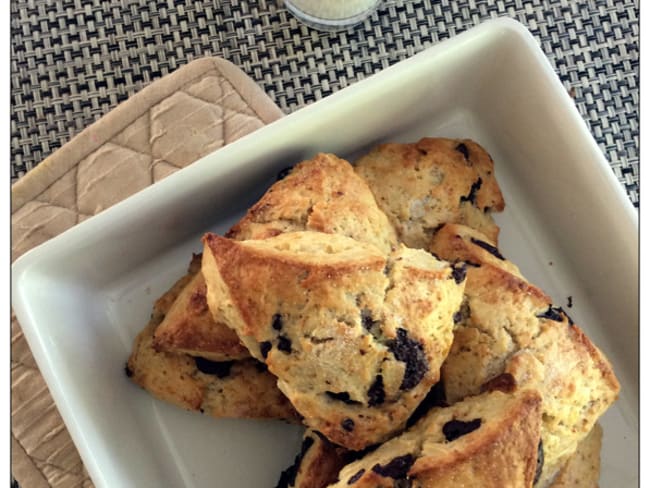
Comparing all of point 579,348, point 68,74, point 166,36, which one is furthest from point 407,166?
point 68,74

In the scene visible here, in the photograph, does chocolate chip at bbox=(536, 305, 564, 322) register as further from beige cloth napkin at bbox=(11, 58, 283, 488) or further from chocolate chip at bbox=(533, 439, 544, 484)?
beige cloth napkin at bbox=(11, 58, 283, 488)

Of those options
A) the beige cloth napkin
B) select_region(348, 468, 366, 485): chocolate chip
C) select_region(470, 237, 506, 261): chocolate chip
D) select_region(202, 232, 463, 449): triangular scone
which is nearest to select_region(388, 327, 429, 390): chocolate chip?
select_region(202, 232, 463, 449): triangular scone

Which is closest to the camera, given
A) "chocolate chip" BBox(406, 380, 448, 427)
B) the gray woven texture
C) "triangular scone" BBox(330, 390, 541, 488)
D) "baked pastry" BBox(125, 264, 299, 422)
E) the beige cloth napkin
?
"triangular scone" BBox(330, 390, 541, 488)

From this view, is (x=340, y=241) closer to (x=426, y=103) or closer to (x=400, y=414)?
(x=400, y=414)

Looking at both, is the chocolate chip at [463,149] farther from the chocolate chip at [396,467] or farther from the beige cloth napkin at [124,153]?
the chocolate chip at [396,467]

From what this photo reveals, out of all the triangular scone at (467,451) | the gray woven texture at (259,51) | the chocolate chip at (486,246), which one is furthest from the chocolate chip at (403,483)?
the gray woven texture at (259,51)
